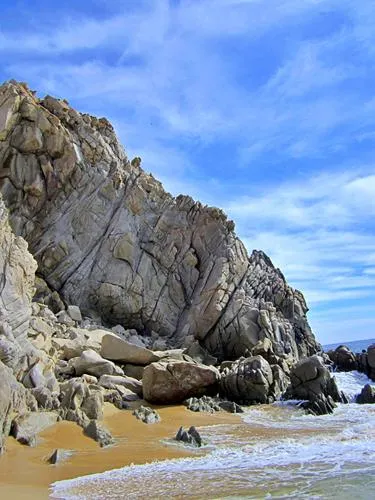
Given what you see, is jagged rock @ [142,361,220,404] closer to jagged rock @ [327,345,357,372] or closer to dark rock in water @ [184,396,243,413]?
dark rock in water @ [184,396,243,413]

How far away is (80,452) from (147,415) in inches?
191

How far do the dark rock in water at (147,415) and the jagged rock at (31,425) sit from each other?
10.6ft

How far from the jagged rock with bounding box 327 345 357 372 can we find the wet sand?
1829 centimetres

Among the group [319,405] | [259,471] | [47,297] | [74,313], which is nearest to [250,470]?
[259,471]

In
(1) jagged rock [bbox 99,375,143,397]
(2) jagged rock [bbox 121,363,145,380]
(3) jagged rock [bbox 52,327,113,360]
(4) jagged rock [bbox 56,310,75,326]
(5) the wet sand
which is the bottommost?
(5) the wet sand

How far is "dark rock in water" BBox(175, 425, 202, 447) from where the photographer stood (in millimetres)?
12735

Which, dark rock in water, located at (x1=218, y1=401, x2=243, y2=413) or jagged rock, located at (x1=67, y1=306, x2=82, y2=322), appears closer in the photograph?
dark rock in water, located at (x1=218, y1=401, x2=243, y2=413)

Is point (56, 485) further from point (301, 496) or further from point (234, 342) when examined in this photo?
point (234, 342)

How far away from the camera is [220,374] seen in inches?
850

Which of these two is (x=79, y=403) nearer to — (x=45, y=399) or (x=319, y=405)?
(x=45, y=399)

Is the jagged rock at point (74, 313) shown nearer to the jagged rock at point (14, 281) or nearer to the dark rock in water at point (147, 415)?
the jagged rock at point (14, 281)

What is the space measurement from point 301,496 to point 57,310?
2958 cm

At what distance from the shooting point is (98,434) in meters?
12.7

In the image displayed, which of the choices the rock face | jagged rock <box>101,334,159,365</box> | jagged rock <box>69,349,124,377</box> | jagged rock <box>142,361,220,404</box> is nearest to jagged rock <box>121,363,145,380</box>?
jagged rock <box>101,334,159,365</box>
